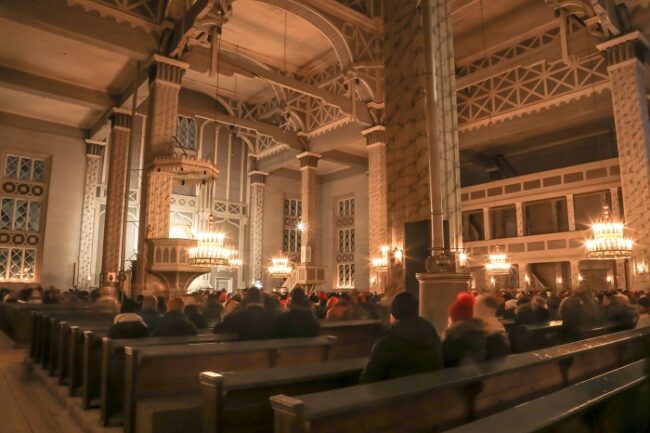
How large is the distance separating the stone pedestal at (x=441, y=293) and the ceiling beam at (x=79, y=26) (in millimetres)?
9332

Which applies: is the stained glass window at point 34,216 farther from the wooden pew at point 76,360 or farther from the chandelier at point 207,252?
the wooden pew at point 76,360

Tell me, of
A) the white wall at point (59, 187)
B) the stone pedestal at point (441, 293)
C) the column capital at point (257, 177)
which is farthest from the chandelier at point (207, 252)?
the column capital at point (257, 177)

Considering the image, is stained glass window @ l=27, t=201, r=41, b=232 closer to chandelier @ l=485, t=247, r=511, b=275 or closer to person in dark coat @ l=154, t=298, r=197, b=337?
person in dark coat @ l=154, t=298, r=197, b=337

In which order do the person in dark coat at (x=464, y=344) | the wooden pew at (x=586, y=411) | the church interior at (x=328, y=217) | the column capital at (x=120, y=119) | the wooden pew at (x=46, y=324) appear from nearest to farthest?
the wooden pew at (x=586, y=411) < the church interior at (x=328, y=217) < the person in dark coat at (x=464, y=344) < the wooden pew at (x=46, y=324) < the column capital at (x=120, y=119)

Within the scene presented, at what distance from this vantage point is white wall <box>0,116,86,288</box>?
1672cm

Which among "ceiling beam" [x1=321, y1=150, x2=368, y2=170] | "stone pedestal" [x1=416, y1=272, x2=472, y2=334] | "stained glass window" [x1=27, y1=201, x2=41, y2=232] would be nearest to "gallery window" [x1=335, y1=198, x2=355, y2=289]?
"ceiling beam" [x1=321, y1=150, x2=368, y2=170]

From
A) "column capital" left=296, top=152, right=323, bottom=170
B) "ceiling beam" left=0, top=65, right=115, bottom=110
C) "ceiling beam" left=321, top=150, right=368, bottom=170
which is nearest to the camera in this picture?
"ceiling beam" left=0, top=65, right=115, bottom=110

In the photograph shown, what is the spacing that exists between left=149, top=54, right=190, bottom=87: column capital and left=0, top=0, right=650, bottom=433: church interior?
0.07m

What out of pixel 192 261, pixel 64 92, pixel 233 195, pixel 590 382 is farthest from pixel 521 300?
pixel 233 195

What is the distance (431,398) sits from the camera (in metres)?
2.14

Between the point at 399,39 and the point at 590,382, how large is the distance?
6.09 metres

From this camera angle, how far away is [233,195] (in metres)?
22.0

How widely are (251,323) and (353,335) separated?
1947 millimetres

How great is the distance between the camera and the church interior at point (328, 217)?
8.51 ft
